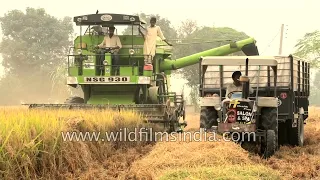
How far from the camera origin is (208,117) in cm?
907

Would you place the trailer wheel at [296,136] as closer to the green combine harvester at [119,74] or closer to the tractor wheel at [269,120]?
the tractor wheel at [269,120]

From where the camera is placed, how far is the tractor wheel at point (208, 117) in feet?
29.6

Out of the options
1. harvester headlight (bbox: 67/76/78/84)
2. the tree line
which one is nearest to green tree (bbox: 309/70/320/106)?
the tree line

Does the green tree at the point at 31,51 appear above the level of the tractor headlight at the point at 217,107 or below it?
above

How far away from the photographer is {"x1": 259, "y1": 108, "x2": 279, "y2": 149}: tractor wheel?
8594 millimetres

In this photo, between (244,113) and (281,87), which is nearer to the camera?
(244,113)

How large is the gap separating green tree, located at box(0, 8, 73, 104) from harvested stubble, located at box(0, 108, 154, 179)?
40.7 meters

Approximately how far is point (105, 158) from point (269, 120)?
9.89 feet

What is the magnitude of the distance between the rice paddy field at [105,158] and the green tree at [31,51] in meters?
40.4

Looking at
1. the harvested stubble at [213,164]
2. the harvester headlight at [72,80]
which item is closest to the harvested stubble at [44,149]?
the harvested stubble at [213,164]

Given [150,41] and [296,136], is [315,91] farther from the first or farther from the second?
[296,136]

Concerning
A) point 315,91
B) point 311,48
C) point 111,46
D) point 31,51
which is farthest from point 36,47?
point 315,91

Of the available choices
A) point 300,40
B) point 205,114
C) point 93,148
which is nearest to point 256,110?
point 205,114

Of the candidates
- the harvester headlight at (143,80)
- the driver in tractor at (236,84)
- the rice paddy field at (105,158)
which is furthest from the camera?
the harvester headlight at (143,80)
